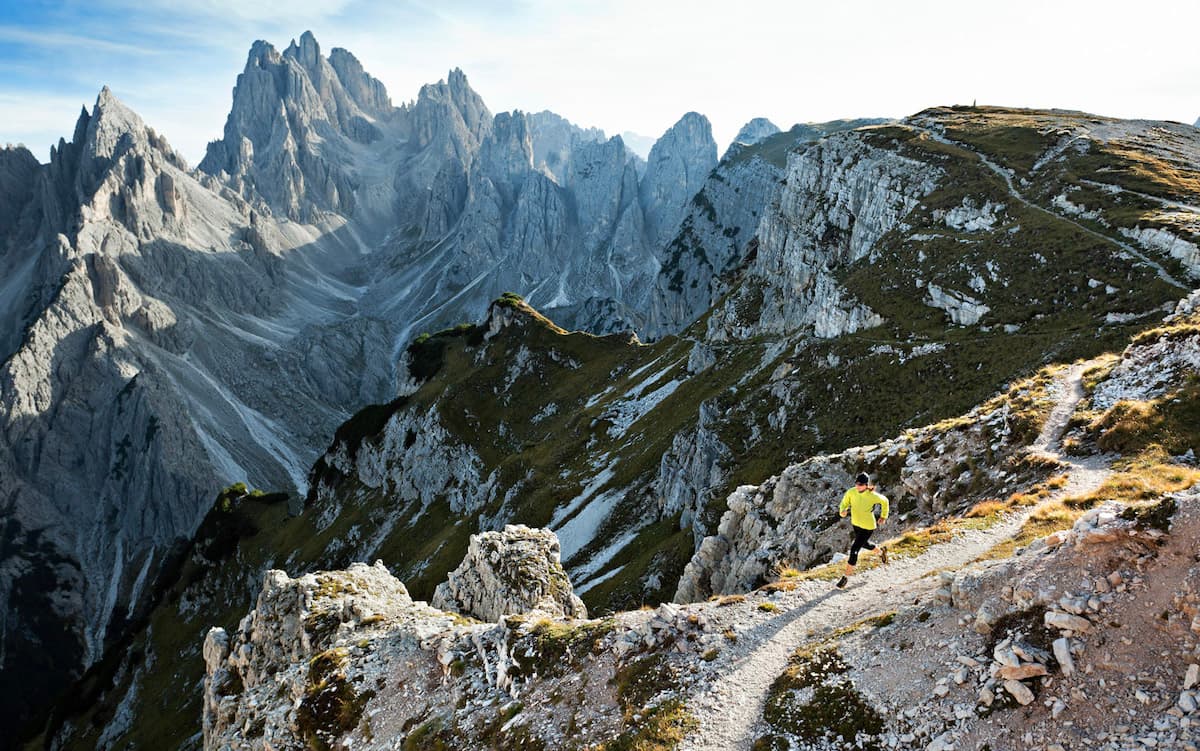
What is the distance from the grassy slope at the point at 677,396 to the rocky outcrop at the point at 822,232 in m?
3.14

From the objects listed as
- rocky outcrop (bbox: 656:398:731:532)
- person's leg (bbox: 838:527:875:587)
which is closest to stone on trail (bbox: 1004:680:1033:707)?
person's leg (bbox: 838:527:875:587)

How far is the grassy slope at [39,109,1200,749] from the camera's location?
4156 cm

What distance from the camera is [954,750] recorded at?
11.0 m

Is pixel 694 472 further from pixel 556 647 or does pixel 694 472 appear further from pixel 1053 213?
pixel 1053 213

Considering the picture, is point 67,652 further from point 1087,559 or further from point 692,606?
point 1087,559

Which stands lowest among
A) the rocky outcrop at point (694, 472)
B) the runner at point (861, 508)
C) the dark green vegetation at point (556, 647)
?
the rocky outcrop at point (694, 472)

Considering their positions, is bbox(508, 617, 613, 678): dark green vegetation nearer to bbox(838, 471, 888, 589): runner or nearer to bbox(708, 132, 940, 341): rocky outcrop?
bbox(838, 471, 888, 589): runner

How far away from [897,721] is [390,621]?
884 inches

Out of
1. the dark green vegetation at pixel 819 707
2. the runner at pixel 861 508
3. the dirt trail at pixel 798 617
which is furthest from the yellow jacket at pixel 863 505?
the dark green vegetation at pixel 819 707

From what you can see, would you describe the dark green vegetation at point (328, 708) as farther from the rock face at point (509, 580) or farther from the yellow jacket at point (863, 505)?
the yellow jacket at point (863, 505)

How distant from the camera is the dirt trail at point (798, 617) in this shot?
13984 mm

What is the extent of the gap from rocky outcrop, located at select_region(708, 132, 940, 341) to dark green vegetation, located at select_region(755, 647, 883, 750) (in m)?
45.1

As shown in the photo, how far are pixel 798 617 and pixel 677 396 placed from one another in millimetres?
60691

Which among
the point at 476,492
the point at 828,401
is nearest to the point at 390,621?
the point at 828,401
